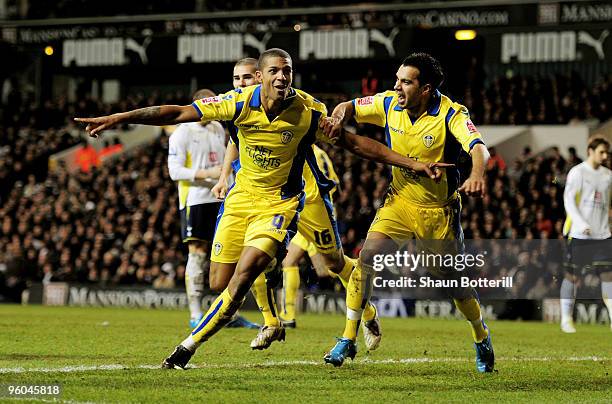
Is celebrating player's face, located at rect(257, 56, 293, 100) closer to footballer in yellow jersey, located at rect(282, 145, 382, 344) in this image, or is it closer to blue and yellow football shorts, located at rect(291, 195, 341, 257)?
footballer in yellow jersey, located at rect(282, 145, 382, 344)

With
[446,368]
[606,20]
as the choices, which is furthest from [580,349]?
[606,20]

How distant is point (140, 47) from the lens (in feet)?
91.9

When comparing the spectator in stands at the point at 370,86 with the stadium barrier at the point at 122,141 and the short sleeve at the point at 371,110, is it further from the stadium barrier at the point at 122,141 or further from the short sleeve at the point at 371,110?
the short sleeve at the point at 371,110

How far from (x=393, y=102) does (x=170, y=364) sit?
2.64 metres

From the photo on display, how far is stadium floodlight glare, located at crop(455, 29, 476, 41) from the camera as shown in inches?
969

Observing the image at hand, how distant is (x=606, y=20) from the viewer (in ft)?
76.7

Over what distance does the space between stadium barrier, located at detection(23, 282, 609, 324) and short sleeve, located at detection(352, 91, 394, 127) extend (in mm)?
9648

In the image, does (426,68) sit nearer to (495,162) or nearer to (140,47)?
(495,162)

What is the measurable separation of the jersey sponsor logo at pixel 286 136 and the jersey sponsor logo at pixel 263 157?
0.13 metres

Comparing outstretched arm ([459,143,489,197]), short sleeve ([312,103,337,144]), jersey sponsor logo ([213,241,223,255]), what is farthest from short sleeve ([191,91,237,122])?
outstretched arm ([459,143,489,197])

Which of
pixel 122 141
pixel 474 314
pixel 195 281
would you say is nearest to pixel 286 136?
pixel 474 314

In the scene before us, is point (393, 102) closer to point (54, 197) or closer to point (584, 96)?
point (584, 96)

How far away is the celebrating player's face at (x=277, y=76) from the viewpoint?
7734 millimetres

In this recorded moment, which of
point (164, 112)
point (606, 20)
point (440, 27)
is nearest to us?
point (164, 112)
